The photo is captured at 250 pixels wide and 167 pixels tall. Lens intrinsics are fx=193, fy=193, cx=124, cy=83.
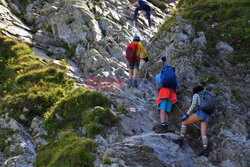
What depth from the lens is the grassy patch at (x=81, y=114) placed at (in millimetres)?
9211

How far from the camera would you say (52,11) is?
1839 cm

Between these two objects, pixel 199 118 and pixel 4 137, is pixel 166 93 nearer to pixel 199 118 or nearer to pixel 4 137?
pixel 199 118

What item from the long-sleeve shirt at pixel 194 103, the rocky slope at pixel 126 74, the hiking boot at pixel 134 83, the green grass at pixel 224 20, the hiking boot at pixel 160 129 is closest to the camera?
the rocky slope at pixel 126 74

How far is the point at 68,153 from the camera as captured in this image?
751 cm

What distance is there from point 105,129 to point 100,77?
4.73 m

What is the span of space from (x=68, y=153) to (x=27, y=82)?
6.10 meters

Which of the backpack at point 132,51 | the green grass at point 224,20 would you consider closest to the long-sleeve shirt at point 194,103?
the backpack at point 132,51

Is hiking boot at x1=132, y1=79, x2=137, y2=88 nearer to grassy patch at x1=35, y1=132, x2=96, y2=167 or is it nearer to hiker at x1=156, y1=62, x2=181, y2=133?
hiker at x1=156, y1=62, x2=181, y2=133

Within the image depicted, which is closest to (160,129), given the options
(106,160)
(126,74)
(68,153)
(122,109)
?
(122,109)

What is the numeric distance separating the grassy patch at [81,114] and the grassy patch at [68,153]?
73 cm

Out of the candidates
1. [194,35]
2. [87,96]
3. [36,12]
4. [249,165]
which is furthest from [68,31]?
[249,165]

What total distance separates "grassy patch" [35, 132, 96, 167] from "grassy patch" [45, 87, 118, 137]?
0.73m

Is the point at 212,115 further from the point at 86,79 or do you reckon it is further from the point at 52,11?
the point at 52,11

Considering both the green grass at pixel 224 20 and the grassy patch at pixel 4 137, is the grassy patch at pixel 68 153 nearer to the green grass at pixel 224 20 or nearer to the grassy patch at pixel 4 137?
the grassy patch at pixel 4 137
